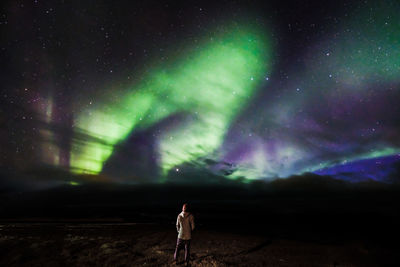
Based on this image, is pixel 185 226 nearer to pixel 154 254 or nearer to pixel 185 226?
pixel 185 226

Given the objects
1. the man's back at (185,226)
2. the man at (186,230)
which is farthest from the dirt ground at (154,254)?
the man's back at (185,226)

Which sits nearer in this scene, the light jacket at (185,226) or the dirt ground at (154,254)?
the light jacket at (185,226)

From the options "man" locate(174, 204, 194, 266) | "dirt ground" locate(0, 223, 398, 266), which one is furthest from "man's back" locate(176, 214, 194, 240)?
"dirt ground" locate(0, 223, 398, 266)

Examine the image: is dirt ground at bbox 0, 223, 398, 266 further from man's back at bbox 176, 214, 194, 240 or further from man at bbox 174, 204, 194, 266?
man's back at bbox 176, 214, 194, 240

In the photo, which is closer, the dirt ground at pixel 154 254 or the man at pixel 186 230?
the man at pixel 186 230

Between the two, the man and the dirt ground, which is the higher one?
the man

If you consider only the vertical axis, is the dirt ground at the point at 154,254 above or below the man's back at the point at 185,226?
below

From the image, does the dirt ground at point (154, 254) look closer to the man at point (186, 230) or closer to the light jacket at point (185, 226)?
the man at point (186, 230)

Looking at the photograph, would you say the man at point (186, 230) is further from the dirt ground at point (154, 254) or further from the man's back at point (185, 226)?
the dirt ground at point (154, 254)

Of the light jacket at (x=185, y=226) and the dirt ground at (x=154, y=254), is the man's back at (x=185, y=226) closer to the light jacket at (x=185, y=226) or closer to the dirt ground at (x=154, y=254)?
the light jacket at (x=185, y=226)

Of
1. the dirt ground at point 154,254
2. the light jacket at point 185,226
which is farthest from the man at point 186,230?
the dirt ground at point 154,254

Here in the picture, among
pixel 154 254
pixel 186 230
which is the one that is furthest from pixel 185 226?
pixel 154 254

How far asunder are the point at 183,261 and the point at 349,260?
7.77 metres

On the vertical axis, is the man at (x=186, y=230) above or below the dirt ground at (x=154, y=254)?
above
